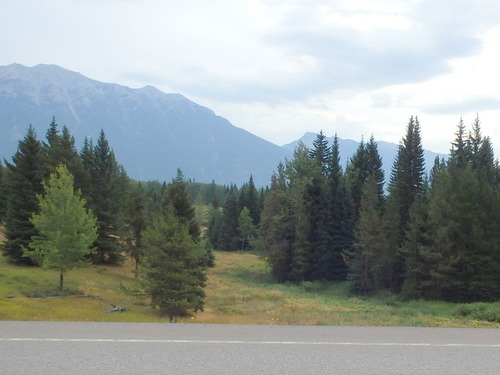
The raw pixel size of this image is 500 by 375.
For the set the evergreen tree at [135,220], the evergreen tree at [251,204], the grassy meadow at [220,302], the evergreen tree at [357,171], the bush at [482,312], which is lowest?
the grassy meadow at [220,302]

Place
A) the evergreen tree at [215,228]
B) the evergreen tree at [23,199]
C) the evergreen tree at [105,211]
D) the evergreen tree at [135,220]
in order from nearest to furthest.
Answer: the evergreen tree at [23,199]
the evergreen tree at [135,220]
the evergreen tree at [105,211]
the evergreen tree at [215,228]

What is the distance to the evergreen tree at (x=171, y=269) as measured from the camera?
25.9m

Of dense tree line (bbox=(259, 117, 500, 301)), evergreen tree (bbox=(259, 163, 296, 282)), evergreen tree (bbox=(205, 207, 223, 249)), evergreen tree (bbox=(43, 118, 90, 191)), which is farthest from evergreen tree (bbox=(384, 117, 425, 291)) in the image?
evergreen tree (bbox=(205, 207, 223, 249))

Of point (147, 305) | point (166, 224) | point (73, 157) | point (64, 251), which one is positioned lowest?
point (147, 305)

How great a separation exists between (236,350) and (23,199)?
39559mm

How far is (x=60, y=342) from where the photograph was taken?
8031 millimetres

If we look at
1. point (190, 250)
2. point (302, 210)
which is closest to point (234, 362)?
point (190, 250)

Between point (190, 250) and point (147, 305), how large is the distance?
20.6ft

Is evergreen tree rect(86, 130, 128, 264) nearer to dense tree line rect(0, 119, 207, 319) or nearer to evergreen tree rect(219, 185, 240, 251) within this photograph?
dense tree line rect(0, 119, 207, 319)

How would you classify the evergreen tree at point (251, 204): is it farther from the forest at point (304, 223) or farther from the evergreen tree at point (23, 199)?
the evergreen tree at point (23, 199)

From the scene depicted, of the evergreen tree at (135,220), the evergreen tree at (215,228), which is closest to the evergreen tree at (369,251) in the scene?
the evergreen tree at (135,220)

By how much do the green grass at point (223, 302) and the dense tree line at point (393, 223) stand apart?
9.61ft

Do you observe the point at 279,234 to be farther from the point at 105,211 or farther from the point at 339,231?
the point at 105,211

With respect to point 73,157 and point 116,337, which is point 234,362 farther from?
point 73,157
